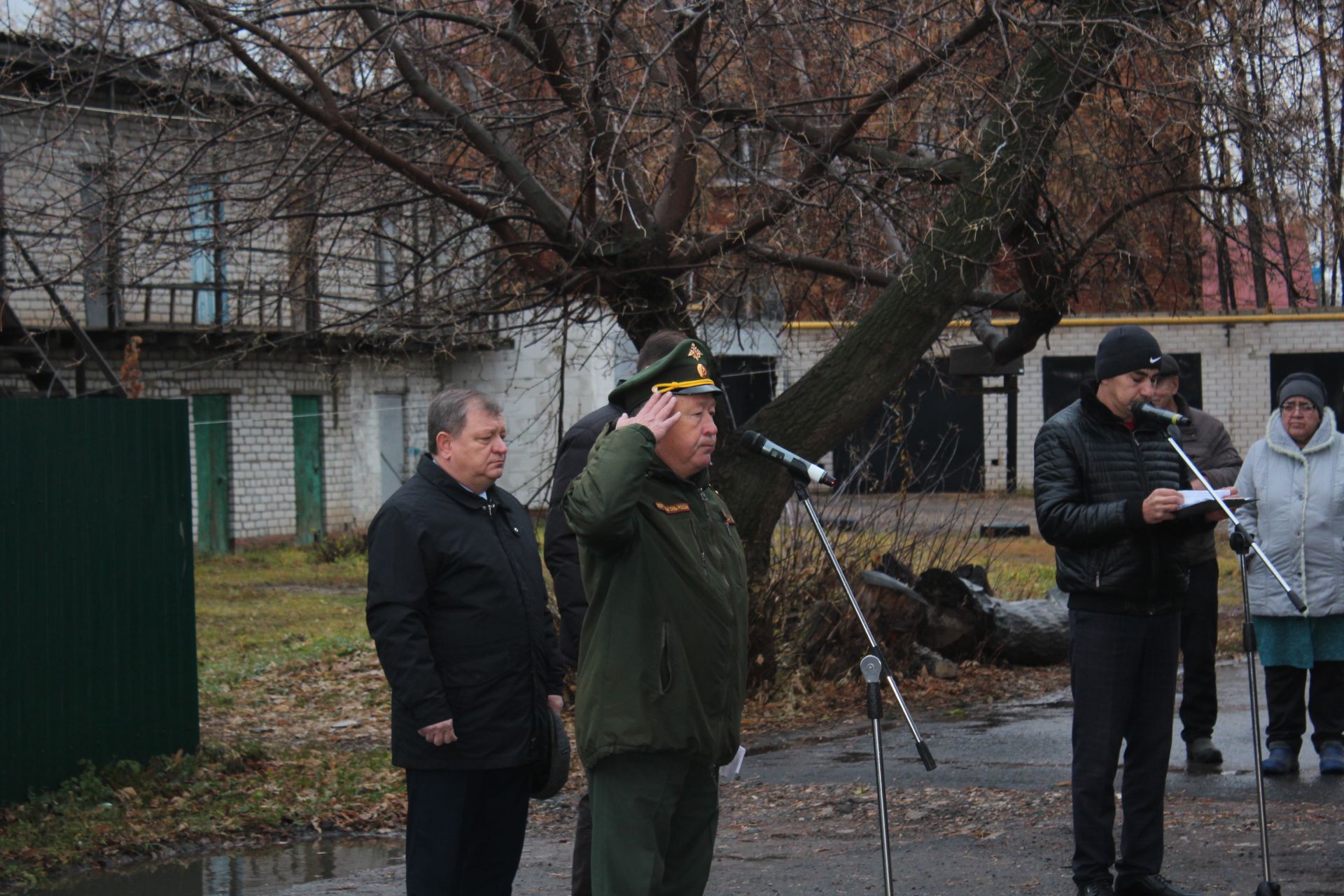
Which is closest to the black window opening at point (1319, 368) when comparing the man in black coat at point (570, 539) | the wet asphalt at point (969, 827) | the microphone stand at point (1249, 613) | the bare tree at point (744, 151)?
the bare tree at point (744, 151)

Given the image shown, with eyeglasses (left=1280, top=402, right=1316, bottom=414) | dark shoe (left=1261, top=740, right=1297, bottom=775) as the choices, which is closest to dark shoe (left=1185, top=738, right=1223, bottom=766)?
dark shoe (left=1261, top=740, right=1297, bottom=775)

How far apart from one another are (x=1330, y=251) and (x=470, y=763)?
660cm

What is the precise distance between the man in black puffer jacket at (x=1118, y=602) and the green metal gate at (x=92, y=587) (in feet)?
14.8

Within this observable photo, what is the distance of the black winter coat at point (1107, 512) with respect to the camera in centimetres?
512

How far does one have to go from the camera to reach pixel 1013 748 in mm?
8211

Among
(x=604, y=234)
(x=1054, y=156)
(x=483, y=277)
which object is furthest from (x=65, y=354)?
(x=1054, y=156)

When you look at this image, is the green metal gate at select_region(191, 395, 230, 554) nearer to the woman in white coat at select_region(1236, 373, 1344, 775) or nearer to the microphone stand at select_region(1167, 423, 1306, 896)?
the woman in white coat at select_region(1236, 373, 1344, 775)

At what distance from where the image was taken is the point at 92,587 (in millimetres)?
7148

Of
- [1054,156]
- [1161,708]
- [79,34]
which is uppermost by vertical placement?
[79,34]

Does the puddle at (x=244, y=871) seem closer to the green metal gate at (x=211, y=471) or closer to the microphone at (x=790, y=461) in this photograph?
the microphone at (x=790, y=461)

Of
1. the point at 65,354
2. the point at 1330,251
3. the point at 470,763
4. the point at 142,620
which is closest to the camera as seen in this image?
the point at 470,763

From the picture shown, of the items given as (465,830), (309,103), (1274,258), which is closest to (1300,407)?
(1274,258)

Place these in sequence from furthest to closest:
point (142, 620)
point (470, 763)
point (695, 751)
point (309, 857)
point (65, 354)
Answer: point (65, 354) < point (142, 620) < point (309, 857) < point (470, 763) < point (695, 751)

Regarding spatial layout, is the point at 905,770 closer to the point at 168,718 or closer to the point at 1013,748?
the point at 1013,748
